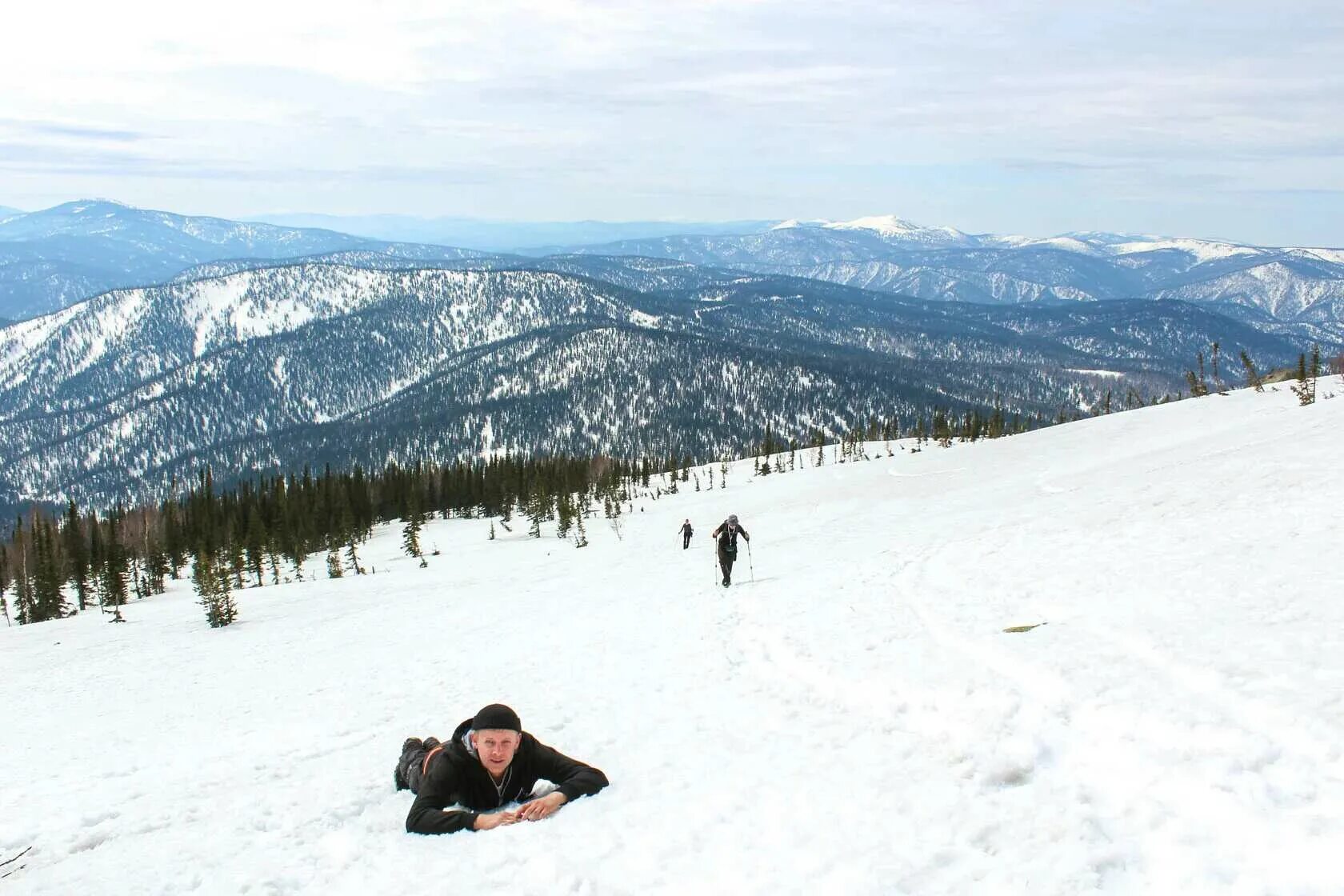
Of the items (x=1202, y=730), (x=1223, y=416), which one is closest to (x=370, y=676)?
(x=1202, y=730)

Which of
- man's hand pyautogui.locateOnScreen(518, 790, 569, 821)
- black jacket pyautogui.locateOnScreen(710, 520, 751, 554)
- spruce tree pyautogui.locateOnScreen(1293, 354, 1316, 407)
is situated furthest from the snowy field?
spruce tree pyautogui.locateOnScreen(1293, 354, 1316, 407)

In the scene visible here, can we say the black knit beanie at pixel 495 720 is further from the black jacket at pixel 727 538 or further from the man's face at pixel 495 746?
the black jacket at pixel 727 538

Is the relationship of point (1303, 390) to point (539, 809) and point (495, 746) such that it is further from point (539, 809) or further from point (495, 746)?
point (495, 746)

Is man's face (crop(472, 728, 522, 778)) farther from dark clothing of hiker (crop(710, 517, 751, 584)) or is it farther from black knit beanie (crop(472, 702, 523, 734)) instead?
dark clothing of hiker (crop(710, 517, 751, 584))

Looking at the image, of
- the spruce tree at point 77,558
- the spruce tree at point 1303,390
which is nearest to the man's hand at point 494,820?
the spruce tree at point 1303,390

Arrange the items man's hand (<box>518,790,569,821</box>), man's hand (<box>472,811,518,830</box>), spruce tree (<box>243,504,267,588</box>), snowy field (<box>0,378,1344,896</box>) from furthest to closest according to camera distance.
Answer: spruce tree (<box>243,504,267,588</box>), man's hand (<box>518,790,569,821</box>), man's hand (<box>472,811,518,830</box>), snowy field (<box>0,378,1344,896</box>)

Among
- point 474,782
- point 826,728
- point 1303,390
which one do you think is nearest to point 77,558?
point 474,782

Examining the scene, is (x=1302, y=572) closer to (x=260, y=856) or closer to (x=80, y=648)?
(x=260, y=856)

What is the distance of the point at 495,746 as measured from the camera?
8.58 m

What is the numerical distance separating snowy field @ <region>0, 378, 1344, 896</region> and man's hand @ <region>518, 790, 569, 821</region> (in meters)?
0.25

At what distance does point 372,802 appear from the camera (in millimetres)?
9523

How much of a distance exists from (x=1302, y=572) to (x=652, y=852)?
1470 cm

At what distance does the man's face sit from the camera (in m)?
8.54

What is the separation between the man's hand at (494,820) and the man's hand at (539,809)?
0.28ft
